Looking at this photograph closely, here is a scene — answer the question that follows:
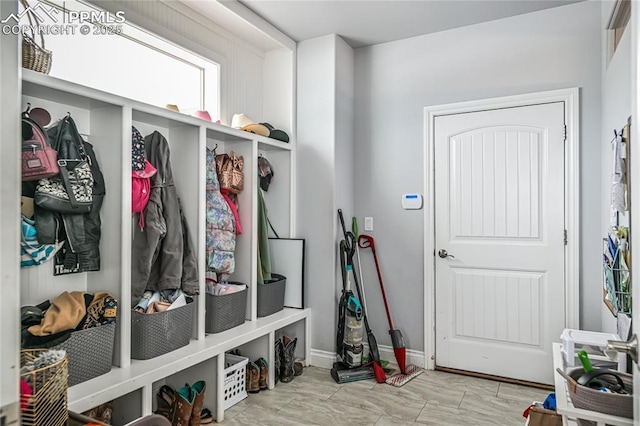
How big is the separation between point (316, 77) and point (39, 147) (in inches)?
87.6

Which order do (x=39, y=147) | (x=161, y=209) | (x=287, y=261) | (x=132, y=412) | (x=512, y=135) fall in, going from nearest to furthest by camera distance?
(x=39, y=147), (x=132, y=412), (x=161, y=209), (x=512, y=135), (x=287, y=261)

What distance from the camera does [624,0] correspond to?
7.58ft

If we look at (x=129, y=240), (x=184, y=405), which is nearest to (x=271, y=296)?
(x=184, y=405)

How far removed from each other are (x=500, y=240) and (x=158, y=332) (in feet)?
7.82

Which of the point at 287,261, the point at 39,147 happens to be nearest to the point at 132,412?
the point at 39,147

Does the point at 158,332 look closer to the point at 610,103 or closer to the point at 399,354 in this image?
the point at 399,354

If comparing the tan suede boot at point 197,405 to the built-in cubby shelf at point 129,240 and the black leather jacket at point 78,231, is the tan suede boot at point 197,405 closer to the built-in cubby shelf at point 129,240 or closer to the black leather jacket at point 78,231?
the built-in cubby shelf at point 129,240

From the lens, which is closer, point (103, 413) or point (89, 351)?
point (89, 351)

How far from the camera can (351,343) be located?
3.28 meters

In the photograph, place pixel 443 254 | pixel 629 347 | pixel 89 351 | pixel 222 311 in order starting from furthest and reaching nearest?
1. pixel 443 254
2. pixel 222 311
3. pixel 89 351
4. pixel 629 347

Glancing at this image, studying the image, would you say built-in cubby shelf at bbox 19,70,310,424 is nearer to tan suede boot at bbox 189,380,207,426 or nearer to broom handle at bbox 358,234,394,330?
tan suede boot at bbox 189,380,207,426

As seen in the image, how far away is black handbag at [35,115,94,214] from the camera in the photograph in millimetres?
1950

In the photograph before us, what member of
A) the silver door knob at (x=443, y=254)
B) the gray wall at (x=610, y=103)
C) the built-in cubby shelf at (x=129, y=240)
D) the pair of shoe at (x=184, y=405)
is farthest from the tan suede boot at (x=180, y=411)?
the gray wall at (x=610, y=103)

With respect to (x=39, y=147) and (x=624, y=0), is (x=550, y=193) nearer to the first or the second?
(x=624, y=0)
